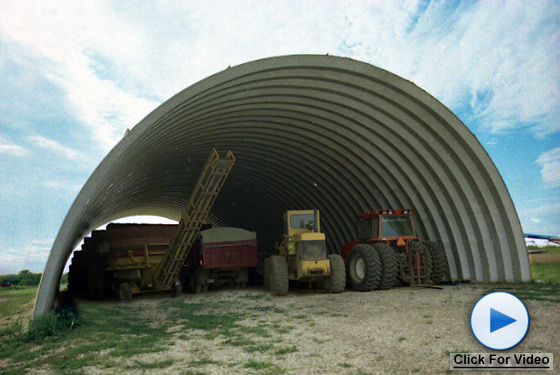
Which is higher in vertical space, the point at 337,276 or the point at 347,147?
the point at 347,147

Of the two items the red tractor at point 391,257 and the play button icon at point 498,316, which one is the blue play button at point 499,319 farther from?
the red tractor at point 391,257

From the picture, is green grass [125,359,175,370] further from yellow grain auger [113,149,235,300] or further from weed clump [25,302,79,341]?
yellow grain auger [113,149,235,300]

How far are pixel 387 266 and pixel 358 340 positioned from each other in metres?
5.27

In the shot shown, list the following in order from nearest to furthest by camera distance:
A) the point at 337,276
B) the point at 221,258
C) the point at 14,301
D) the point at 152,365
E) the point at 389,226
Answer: the point at 152,365
the point at 337,276
the point at 389,226
the point at 221,258
the point at 14,301

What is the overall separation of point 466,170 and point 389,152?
238 cm

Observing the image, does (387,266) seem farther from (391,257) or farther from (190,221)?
(190,221)

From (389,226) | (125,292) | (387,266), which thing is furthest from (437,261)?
(125,292)

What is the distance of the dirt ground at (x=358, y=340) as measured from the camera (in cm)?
486

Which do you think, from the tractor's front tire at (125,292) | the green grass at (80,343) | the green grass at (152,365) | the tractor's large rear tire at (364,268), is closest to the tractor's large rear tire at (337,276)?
the tractor's large rear tire at (364,268)

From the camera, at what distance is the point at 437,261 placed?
460 inches

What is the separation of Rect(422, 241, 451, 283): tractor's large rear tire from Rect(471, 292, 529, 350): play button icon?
867 centimetres

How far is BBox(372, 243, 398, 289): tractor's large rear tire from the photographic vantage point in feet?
35.9

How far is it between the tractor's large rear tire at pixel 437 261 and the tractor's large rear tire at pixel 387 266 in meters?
1.45

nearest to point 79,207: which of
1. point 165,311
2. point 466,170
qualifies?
point 165,311
